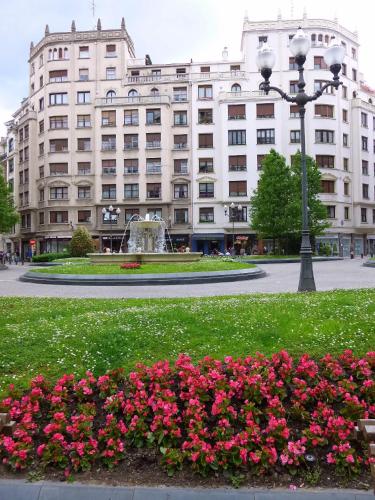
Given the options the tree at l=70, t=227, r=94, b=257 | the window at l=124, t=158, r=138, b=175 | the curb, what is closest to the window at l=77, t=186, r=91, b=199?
the window at l=124, t=158, r=138, b=175

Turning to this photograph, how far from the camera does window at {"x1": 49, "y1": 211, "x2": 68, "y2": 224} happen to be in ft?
184

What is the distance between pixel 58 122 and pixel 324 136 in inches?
1351

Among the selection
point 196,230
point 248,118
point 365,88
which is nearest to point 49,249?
point 196,230

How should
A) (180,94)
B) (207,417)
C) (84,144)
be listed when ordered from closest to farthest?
(207,417)
(180,94)
(84,144)

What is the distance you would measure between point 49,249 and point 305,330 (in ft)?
178

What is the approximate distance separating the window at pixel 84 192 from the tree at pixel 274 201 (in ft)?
82.1

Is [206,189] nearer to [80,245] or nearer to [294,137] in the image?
[294,137]

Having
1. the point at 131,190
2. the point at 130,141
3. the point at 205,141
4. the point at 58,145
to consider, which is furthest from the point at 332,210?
the point at 58,145

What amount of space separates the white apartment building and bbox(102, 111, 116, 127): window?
0.42 ft

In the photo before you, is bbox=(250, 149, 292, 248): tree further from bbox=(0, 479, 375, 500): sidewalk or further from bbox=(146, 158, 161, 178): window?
bbox=(0, 479, 375, 500): sidewalk

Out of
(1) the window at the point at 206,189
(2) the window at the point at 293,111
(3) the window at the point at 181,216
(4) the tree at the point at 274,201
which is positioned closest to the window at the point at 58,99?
(3) the window at the point at 181,216

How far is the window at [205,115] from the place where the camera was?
55406 mm

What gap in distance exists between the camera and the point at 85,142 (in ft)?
186

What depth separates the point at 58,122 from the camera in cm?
5688
